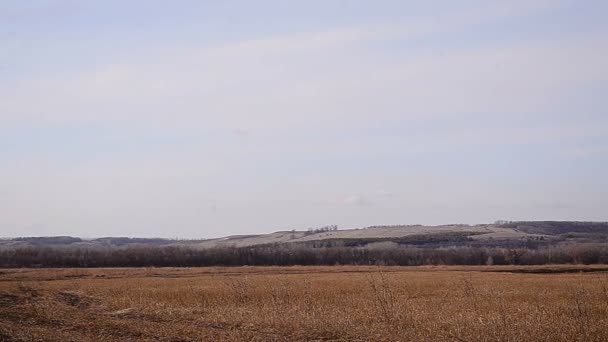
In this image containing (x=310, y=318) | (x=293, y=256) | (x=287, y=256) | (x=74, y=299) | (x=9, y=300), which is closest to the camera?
(x=310, y=318)

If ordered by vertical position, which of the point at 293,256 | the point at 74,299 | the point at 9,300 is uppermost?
the point at 9,300

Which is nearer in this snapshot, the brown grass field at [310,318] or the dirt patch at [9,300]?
the brown grass field at [310,318]

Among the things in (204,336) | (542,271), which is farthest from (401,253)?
(204,336)

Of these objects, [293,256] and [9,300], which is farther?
[293,256]

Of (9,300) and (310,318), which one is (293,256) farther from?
(310,318)

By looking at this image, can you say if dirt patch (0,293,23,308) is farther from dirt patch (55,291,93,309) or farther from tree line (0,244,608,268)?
tree line (0,244,608,268)

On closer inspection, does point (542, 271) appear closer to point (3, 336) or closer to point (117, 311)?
point (117, 311)

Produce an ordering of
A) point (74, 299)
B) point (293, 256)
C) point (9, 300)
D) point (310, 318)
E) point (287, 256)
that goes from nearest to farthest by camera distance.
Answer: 1. point (310, 318)
2. point (9, 300)
3. point (74, 299)
4. point (287, 256)
5. point (293, 256)

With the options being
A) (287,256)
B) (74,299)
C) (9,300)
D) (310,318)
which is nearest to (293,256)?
(287,256)

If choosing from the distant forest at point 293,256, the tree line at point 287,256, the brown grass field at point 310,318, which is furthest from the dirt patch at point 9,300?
the tree line at point 287,256

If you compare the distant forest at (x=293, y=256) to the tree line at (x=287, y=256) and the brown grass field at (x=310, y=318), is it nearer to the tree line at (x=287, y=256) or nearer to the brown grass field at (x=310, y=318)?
the tree line at (x=287, y=256)

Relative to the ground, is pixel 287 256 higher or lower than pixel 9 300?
lower

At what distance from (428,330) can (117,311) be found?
1362 cm

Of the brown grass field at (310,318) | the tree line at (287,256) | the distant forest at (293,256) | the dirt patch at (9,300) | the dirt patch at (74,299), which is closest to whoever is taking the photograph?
the brown grass field at (310,318)
